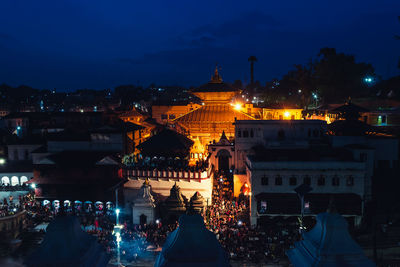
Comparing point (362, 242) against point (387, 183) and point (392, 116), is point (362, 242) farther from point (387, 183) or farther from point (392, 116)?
point (392, 116)

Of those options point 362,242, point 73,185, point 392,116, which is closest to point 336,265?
point 362,242

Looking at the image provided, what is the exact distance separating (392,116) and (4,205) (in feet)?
152

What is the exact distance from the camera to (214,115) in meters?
43.8

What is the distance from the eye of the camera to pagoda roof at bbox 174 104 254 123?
4291cm

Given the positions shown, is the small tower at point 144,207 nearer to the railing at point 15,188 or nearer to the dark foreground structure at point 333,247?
the railing at point 15,188

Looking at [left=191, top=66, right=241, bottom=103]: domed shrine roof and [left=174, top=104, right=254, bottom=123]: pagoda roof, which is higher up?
[left=191, top=66, right=241, bottom=103]: domed shrine roof

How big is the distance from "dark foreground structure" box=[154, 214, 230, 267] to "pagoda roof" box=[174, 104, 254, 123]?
35.8m

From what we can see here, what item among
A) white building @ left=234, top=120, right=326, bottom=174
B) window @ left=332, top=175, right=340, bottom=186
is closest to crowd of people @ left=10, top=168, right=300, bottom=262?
window @ left=332, top=175, right=340, bottom=186

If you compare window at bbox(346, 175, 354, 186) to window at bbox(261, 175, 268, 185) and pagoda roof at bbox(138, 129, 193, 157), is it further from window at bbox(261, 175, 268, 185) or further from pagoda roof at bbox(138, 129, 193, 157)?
pagoda roof at bbox(138, 129, 193, 157)

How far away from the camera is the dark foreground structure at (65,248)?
6629 mm

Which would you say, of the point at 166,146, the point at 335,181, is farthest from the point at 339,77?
the point at 166,146

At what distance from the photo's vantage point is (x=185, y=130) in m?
43.2

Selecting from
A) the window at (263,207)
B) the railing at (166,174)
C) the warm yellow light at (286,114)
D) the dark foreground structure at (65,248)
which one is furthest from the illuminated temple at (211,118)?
the dark foreground structure at (65,248)

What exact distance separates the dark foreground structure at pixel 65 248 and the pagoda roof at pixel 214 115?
35.9 m
